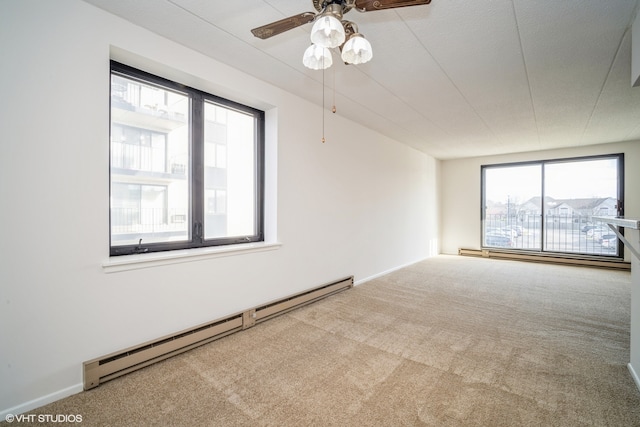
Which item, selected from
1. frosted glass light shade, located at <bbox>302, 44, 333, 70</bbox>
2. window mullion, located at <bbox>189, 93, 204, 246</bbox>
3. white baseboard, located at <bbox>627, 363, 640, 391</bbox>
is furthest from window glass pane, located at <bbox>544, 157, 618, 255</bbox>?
window mullion, located at <bbox>189, 93, 204, 246</bbox>

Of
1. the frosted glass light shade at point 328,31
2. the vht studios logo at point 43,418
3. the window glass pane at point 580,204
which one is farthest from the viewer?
the window glass pane at point 580,204

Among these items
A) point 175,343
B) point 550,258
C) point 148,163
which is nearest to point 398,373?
point 175,343

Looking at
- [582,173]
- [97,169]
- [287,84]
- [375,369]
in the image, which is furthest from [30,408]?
[582,173]

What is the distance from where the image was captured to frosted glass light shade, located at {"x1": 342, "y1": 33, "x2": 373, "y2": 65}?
146 centimetres

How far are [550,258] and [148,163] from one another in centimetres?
766

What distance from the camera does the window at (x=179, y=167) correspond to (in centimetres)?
222

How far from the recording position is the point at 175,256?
7.41 ft

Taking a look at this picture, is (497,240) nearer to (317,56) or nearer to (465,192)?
(465,192)

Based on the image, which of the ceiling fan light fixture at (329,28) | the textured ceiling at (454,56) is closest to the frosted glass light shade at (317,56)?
the ceiling fan light fixture at (329,28)

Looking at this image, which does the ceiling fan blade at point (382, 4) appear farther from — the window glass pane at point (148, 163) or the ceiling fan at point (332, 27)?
the window glass pane at point (148, 163)

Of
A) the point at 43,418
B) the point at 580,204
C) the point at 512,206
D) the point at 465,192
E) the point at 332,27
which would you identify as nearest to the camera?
the point at 332,27

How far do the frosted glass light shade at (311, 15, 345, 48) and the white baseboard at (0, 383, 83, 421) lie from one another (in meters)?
2.58

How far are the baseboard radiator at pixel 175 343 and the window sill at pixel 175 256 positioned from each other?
1.93 ft

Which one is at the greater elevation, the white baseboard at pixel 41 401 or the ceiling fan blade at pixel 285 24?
the ceiling fan blade at pixel 285 24
